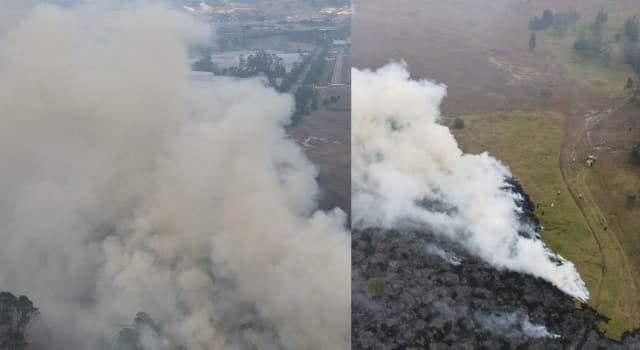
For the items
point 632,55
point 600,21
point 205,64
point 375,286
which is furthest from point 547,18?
point 375,286

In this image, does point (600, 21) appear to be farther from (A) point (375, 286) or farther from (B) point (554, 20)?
(A) point (375, 286)

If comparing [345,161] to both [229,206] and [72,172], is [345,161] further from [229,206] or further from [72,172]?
[72,172]

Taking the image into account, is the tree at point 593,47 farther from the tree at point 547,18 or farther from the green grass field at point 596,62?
the tree at point 547,18

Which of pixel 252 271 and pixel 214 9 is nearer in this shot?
pixel 252 271

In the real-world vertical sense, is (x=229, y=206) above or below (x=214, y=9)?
below

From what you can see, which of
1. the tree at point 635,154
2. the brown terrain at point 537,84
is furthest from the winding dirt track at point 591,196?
the tree at point 635,154

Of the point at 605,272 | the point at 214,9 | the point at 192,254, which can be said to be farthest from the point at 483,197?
the point at 214,9
